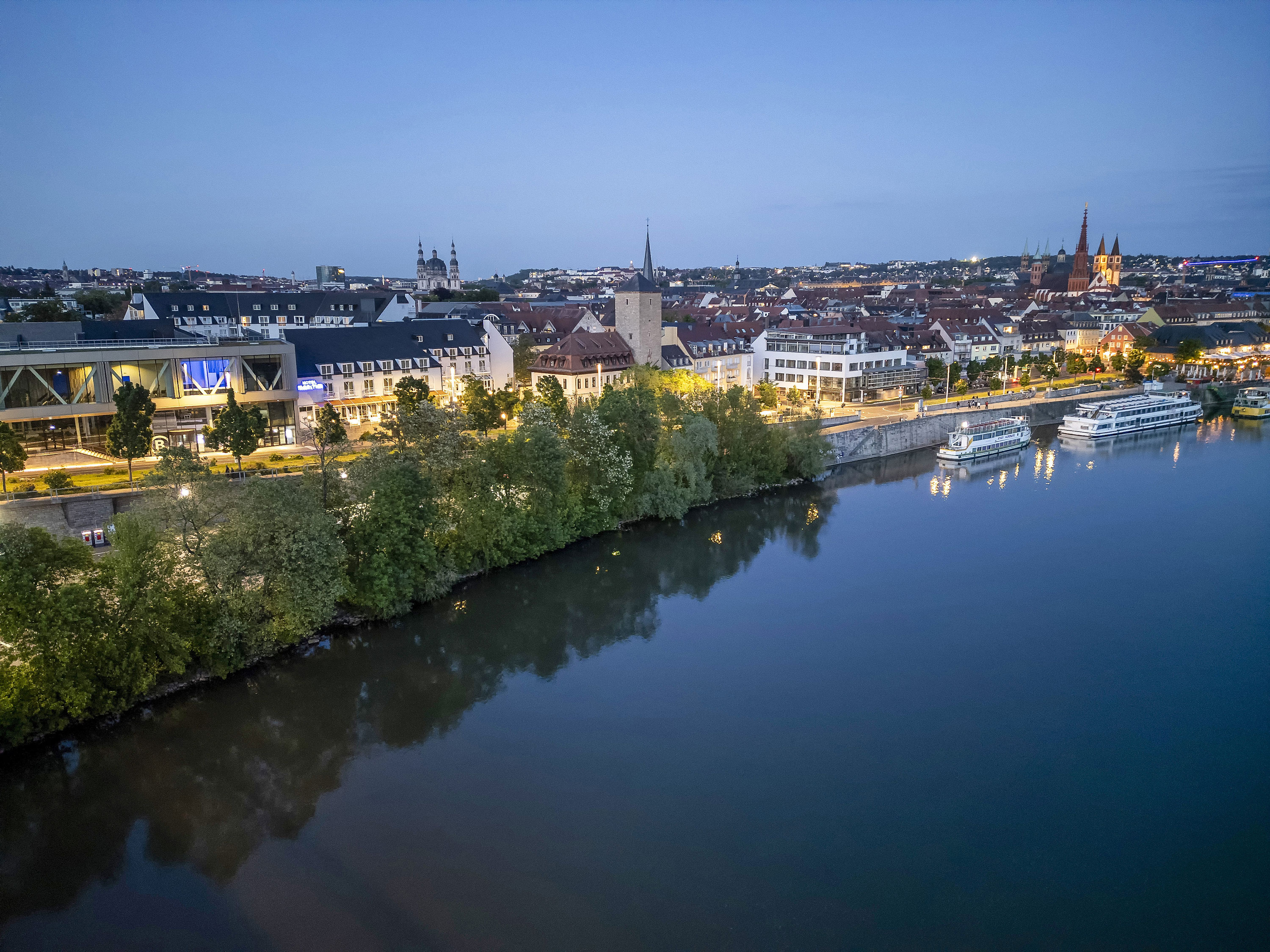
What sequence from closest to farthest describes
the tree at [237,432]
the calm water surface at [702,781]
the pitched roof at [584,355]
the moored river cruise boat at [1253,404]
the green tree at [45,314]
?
1. the calm water surface at [702,781]
2. the tree at [237,432]
3. the green tree at [45,314]
4. the pitched roof at [584,355]
5. the moored river cruise boat at [1253,404]

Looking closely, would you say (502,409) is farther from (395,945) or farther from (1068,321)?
(1068,321)

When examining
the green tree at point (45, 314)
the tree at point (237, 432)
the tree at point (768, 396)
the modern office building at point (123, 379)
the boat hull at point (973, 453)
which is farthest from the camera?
the tree at point (768, 396)

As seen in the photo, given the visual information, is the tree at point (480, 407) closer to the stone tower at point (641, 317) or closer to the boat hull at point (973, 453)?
the stone tower at point (641, 317)

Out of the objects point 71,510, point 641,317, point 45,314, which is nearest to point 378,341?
point 641,317

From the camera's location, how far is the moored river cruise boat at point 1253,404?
127 feet

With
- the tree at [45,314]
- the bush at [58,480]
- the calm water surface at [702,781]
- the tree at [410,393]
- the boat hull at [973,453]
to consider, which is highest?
→ the tree at [45,314]

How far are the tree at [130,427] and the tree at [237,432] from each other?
1.45 metres

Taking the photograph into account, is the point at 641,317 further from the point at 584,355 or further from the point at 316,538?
the point at 316,538

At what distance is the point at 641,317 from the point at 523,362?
5148mm

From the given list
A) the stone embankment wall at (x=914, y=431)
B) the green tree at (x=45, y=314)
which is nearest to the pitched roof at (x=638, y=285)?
the stone embankment wall at (x=914, y=431)

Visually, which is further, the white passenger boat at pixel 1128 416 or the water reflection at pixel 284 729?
the white passenger boat at pixel 1128 416

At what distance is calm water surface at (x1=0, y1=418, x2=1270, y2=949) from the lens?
27.9 feet

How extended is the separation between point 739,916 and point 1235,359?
5190 centimetres

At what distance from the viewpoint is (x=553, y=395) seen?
87.0 feet
